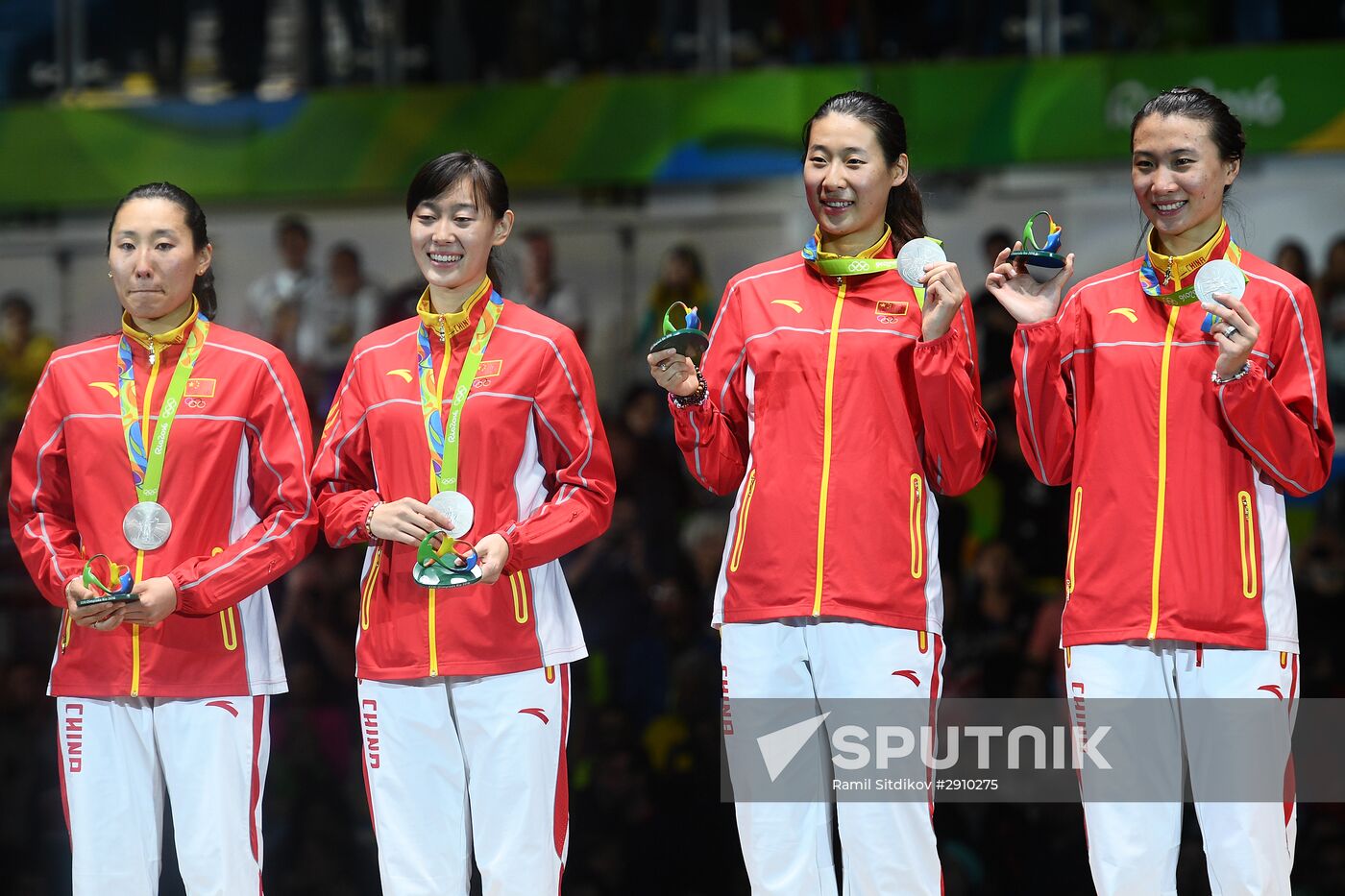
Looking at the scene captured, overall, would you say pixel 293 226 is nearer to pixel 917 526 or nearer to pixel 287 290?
pixel 287 290

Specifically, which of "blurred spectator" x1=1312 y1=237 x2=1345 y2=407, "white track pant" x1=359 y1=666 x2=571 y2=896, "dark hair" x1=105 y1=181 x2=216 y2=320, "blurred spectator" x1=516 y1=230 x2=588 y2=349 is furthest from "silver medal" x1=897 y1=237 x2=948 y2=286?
"blurred spectator" x1=516 y1=230 x2=588 y2=349

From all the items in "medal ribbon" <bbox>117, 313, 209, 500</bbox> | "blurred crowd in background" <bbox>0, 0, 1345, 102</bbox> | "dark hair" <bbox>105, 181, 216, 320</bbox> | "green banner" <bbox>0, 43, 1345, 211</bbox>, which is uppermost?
"blurred crowd in background" <bbox>0, 0, 1345, 102</bbox>

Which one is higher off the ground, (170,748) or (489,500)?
(489,500)

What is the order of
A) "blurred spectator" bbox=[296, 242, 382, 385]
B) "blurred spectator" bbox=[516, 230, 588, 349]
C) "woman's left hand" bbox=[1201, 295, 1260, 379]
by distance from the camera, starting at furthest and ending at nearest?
"blurred spectator" bbox=[296, 242, 382, 385] < "blurred spectator" bbox=[516, 230, 588, 349] < "woman's left hand" bbox=[1201, 295, 1260, 379]

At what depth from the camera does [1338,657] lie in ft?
20.6

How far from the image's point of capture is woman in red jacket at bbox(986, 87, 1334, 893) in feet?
10.8

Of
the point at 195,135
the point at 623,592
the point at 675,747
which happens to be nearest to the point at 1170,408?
the point at 675,747

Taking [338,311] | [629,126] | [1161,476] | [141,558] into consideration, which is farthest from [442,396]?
[338,311]

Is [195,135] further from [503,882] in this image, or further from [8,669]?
[503,882]

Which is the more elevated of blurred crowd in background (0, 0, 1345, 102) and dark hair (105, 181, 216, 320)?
blurred crowd in background (0, 0, 1345, 102)

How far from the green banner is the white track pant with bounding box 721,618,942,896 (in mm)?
3949

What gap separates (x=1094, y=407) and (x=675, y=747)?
3085mm

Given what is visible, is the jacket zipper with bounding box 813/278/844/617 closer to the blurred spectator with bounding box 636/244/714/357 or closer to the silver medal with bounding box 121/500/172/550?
the silver medal with bounding box 121/500/172/550

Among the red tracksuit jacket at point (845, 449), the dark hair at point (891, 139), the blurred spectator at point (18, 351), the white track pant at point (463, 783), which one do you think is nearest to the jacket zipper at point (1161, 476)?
the red tracksuit jacket at point (845, 449)
